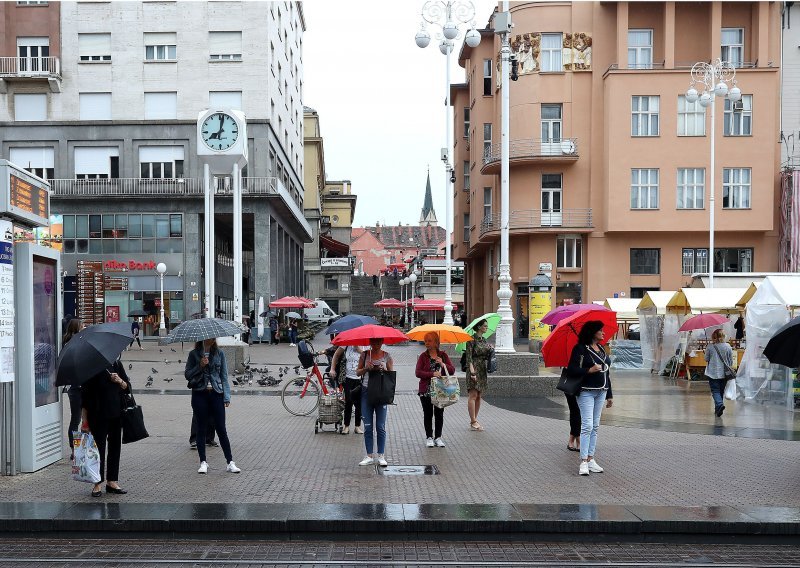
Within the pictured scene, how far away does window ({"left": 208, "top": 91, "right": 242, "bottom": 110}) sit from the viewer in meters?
48.1

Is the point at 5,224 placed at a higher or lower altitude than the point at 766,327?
higher

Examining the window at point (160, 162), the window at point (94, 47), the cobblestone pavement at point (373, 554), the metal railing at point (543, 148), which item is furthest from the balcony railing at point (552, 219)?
the cobblestone pavement at point (373, 554)

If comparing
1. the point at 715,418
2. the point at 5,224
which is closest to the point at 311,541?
the point at 5,224

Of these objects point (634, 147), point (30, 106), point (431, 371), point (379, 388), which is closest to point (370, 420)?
point (379, 388)

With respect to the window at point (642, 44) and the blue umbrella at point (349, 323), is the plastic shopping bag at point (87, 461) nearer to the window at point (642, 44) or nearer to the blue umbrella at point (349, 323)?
the blue umbrella at point (349, 323)

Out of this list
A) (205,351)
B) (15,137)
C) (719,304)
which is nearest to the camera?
(205,351)

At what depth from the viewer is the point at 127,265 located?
47281 millimetres

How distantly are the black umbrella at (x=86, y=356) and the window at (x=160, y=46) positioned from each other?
43095mm

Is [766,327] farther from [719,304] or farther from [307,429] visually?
[307,429]

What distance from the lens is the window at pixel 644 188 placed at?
141 feet

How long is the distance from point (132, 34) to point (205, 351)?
1694 inches

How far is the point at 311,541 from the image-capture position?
303 inches

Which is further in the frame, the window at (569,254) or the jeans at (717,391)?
the window at (569,254)

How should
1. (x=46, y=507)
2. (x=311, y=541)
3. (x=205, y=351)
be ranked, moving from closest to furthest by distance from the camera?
(x=311, y=541) → (x=46, y=507) → (x=205, y=351)
